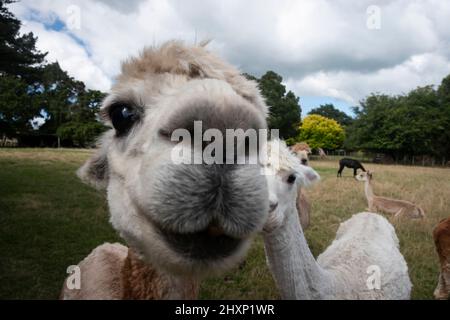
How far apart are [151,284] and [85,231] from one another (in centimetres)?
568

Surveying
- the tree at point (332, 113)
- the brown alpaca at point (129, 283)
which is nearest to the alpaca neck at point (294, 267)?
the brown alpaca at point (129, 283)

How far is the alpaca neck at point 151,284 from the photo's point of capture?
2.03 m

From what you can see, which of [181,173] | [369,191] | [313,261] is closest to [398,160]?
[369,191]

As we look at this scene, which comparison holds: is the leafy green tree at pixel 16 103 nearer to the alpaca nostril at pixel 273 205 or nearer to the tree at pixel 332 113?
the alpaca nostril at pixel 273 205

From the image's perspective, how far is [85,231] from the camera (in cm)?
707

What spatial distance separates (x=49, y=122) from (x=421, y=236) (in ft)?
127

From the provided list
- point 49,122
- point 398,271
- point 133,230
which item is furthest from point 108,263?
point 49,122

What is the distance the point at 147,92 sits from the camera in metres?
1.83

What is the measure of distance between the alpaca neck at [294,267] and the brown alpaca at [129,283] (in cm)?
132

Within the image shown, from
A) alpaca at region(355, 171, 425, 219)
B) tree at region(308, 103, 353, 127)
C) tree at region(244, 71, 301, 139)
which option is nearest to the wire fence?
tree at region(244, 71, 301, 139)

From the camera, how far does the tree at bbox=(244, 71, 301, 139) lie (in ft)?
48.3
